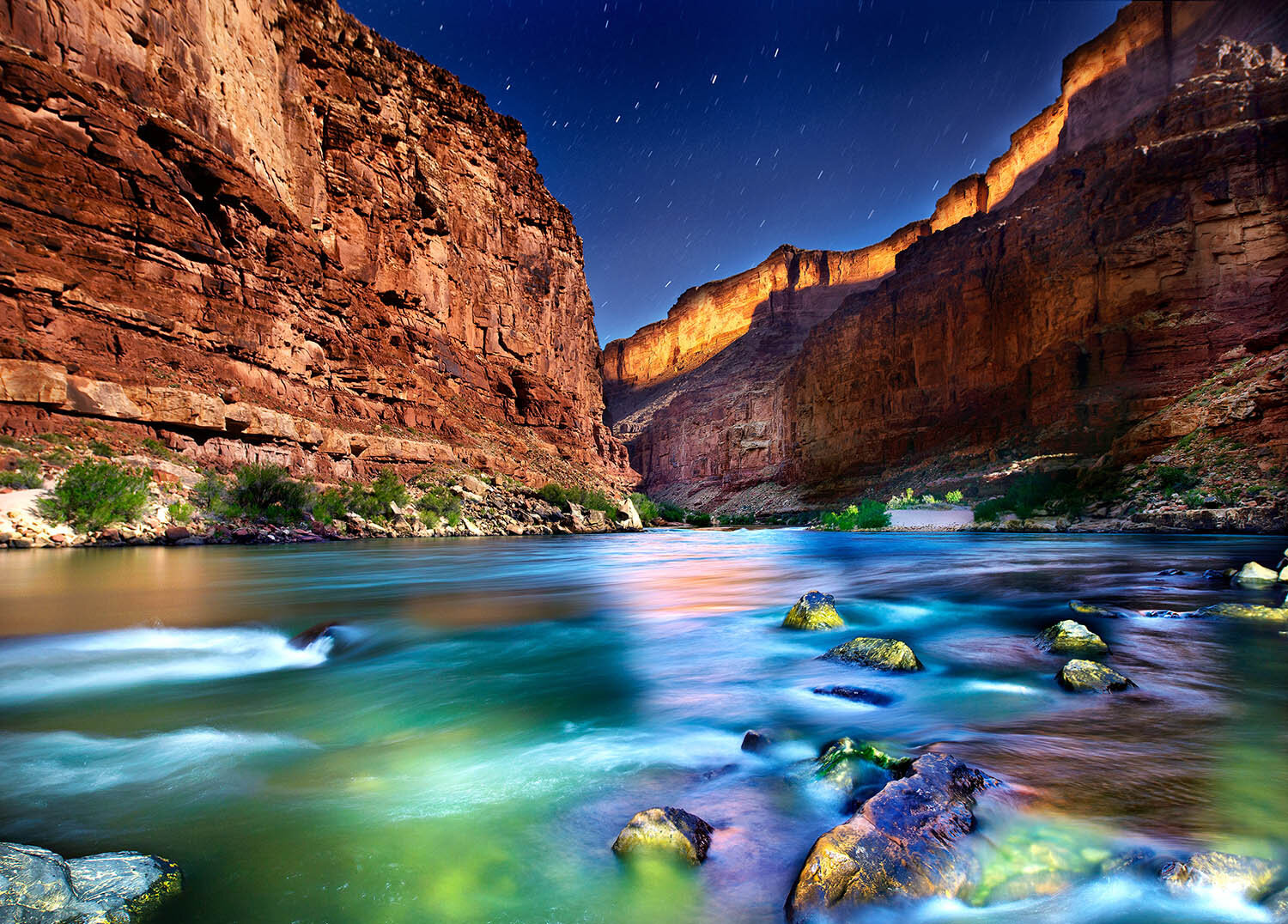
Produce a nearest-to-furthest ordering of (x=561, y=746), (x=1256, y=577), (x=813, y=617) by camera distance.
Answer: (x=561, y=746) < (x=813, y=617) < (x=1256, y=577)

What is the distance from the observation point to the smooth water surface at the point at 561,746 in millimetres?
1709

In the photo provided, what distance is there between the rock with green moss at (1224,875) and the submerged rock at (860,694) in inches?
72.5

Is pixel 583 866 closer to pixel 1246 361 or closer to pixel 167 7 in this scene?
pixel 1246 361

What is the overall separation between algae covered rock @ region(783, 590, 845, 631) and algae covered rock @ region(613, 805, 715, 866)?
4.28m

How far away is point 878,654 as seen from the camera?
14.1ft

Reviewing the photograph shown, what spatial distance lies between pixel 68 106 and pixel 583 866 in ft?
106

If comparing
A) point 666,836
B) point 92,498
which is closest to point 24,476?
point 92,498

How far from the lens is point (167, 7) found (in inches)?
957

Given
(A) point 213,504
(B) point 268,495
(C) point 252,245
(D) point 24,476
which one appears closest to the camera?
(D) point 24,476

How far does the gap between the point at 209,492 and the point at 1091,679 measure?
2402cm

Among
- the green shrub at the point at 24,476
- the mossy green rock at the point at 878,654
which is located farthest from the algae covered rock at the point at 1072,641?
the green shrub at the point at 24,476

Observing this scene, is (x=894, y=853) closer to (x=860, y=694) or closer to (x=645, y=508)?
(x=860, y=694)

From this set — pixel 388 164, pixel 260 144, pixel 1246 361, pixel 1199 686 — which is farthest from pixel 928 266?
pixel 1199 686

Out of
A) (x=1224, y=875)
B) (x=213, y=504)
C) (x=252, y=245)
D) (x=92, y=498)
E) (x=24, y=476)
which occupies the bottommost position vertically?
(x=1224, y=875)
